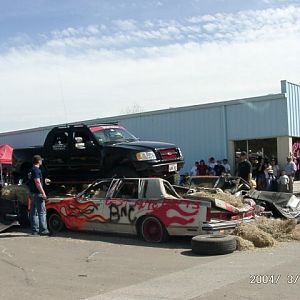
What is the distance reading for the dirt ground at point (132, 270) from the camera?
683 centimetres

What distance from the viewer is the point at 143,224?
11.5m

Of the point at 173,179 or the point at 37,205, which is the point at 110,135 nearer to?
the point at 173,179

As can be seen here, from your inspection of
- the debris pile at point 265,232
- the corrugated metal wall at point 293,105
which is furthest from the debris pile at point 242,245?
the corrugated metal wall at point 293,105

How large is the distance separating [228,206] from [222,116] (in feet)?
46.7

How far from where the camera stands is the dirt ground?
6828 mm

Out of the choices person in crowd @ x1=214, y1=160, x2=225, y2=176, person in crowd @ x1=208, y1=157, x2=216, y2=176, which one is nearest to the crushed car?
person in crowd @ x1=214, y1=160, x2=225, y2=176

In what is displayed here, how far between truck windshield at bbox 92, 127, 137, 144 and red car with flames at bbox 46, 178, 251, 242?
4.68ft

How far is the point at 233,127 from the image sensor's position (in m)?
24.5

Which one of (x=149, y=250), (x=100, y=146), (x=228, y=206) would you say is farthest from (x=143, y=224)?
(x=100, y=146)

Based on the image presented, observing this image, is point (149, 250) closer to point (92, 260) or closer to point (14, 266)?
point (92, 260)

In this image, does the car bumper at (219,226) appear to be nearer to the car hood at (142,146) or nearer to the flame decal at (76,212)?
the flame decal at (76,212)

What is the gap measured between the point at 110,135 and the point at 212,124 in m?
12.2

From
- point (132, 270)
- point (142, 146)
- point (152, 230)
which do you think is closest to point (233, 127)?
point (142, 146)

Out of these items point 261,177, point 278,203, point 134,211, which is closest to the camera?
point 134,211
